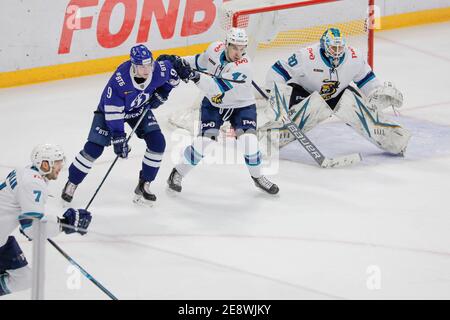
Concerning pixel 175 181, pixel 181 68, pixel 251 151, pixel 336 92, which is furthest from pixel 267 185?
pixel 336 92

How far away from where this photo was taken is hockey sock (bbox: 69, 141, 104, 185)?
245 inches

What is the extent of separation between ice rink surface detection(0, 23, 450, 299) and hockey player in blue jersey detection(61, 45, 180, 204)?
174 mm

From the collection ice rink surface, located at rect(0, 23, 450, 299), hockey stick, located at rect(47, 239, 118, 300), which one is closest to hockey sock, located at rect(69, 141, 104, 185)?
ice rink surface, located at rect(0, 23, 450, 299)

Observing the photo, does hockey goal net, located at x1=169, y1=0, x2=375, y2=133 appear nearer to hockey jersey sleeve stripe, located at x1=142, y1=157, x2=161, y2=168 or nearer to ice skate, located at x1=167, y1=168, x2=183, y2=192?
ice skate, located at x1=167, y1=168, x2=183, y2=192

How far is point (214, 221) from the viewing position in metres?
6.12

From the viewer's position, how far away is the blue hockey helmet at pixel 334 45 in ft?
23.2

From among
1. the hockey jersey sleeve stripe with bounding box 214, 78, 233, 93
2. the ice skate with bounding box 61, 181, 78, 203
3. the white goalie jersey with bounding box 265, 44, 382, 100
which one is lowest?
the ice skate with bounding box 61, 181, 78, 203

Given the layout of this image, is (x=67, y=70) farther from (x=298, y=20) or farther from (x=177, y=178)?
(x=177, y=178)
